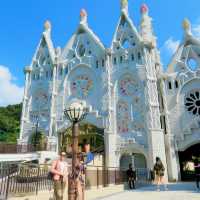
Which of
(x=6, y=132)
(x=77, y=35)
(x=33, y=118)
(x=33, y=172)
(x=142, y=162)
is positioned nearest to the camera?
(x=33, y=172)

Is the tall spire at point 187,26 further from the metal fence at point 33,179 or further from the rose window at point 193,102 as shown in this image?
the metal fence at point 33,179

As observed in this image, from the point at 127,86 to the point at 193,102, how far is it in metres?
7.52

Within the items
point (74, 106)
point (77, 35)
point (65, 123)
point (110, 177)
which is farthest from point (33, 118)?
point (74, 106)

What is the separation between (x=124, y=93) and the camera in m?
27.2

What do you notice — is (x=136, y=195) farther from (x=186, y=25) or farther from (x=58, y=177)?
(x=186, y=25)

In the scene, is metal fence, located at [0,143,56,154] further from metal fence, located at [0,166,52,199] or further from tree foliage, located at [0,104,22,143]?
tree foliage, located at [0,104,22,143]

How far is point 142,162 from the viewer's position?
83.3ft

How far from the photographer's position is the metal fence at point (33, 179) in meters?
10.7

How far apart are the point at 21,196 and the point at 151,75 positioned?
19894 mm

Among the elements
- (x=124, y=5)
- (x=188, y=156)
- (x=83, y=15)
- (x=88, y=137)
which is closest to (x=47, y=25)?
(x=83, y=15)

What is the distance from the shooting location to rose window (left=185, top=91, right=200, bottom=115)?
24609 millimetres

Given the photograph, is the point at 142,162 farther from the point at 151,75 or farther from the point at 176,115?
the point at 151,75

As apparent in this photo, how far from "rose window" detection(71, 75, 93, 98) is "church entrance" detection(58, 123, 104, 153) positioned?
400 cm

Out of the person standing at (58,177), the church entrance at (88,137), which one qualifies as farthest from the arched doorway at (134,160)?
the person standing at (58,177)
